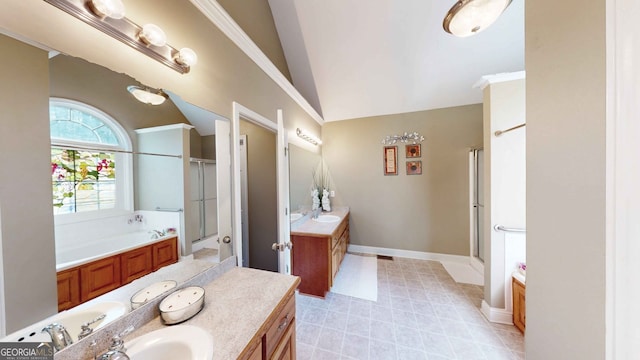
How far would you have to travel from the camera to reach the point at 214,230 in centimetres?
129

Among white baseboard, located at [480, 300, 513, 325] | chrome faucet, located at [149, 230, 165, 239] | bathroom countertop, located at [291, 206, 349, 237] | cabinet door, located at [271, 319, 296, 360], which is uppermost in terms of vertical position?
chrome faucet, located at [149, 230, 165, 239]

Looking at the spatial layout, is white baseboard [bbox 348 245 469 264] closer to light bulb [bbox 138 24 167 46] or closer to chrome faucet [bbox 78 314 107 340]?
chrome faucet [bbox 78 314 107 340]

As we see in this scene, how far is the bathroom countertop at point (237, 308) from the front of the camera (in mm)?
746

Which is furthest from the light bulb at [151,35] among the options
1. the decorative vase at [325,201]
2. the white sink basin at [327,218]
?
the decorative vase at [325,201]

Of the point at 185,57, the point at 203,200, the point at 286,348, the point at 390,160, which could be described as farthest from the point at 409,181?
the point at 185,57

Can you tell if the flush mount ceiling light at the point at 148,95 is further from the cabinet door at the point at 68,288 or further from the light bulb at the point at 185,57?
the cabinet door at the point at 68,288

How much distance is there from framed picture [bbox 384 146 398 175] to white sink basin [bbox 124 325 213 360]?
3.30 metres

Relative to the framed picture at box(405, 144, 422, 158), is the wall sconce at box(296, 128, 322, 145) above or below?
above

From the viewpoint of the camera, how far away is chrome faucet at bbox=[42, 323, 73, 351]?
61 cm

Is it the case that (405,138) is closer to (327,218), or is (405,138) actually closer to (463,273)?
(327,218)

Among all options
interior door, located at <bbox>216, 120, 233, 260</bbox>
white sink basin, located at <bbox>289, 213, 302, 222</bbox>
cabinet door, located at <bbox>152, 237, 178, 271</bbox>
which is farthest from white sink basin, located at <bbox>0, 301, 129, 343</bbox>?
white sink basin, located at <bbox>289, 213, 302, 222</bbox>

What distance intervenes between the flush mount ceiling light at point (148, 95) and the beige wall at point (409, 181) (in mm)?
2975
